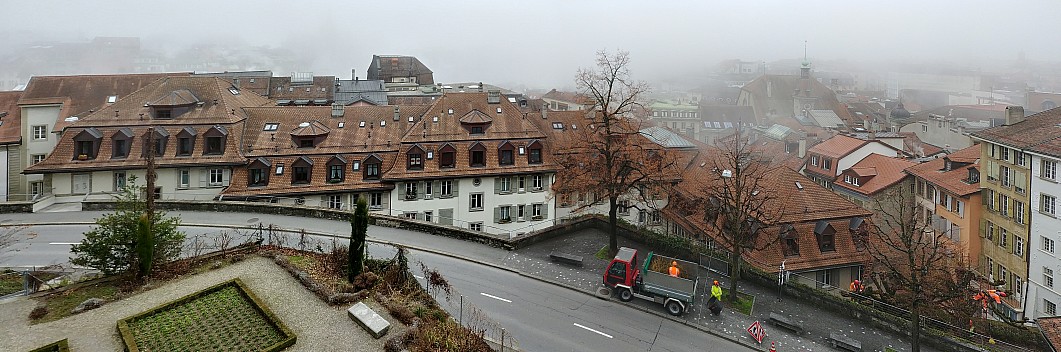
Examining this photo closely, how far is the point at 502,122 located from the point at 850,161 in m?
34.1

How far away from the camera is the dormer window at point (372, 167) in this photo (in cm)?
3872

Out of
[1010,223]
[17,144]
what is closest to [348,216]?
[17,144]

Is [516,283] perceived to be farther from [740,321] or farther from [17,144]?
[17,144]

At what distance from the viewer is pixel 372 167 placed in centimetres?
3894

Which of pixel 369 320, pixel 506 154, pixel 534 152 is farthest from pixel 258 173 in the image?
pixel 369 320

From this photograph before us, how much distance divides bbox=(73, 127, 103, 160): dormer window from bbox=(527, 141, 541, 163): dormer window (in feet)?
90.7

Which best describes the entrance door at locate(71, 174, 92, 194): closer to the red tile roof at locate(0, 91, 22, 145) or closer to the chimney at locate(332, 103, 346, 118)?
the red tile roof at locate(0, 91, 22, 145)

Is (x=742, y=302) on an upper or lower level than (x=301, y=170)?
lower

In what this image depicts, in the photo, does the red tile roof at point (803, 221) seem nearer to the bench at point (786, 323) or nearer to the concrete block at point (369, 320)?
the bench at point (786, 323)

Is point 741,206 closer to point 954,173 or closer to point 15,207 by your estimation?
point 954,173

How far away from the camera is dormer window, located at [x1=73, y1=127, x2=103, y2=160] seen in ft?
121

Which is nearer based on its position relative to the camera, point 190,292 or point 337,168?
point 190,292

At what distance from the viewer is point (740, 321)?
23.7m

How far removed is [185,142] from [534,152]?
2319 centimetres
